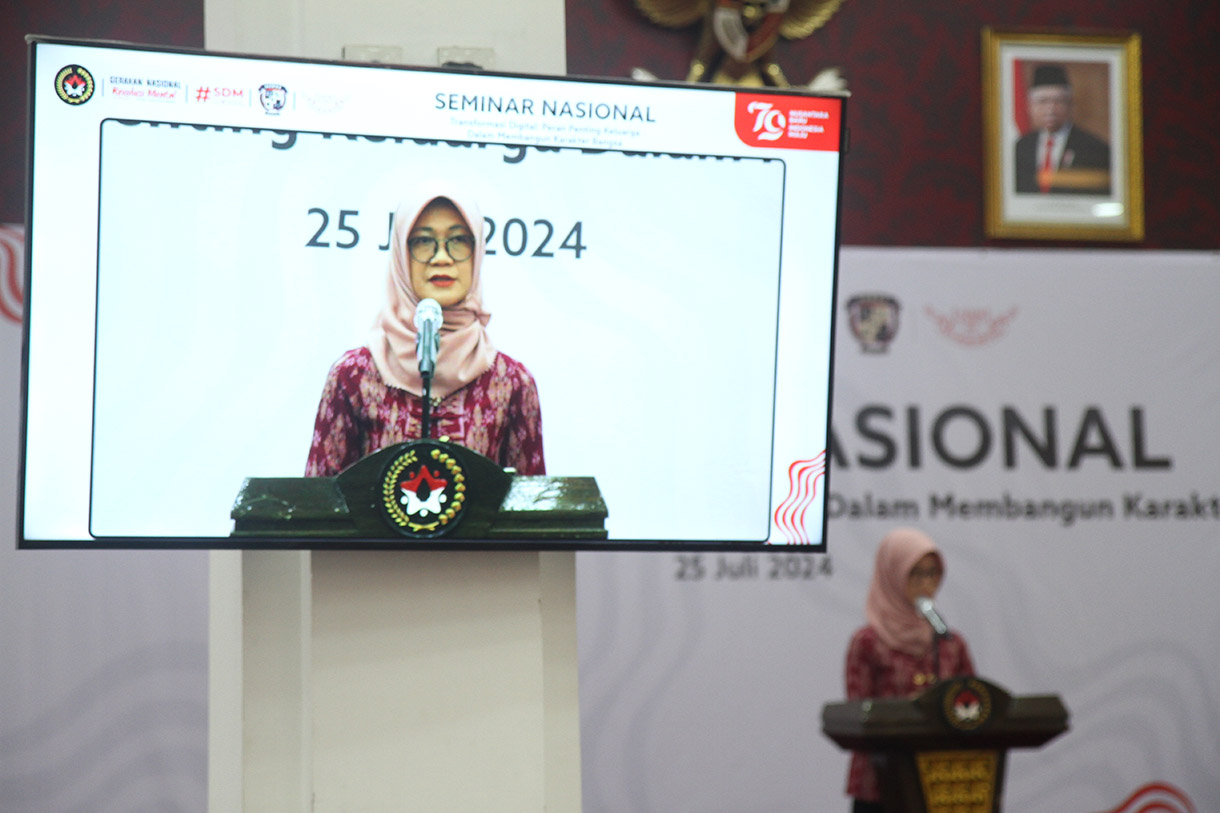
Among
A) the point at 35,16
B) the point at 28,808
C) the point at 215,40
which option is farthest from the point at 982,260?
the point at 28,808

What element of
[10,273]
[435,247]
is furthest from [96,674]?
[435,247]

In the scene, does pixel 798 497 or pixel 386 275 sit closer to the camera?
pixel 386 275

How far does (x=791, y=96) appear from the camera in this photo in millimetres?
2041

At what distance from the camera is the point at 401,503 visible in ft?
5.96

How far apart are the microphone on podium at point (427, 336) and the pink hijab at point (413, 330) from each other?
46 mm

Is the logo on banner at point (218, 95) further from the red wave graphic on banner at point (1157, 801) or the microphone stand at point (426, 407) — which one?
the red wave graphic on banner at point (1157, 801)

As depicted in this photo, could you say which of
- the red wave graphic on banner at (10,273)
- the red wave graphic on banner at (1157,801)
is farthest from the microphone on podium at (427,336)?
the red wave graphic on banner at (1157,801)

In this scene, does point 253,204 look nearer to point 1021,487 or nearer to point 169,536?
point 169,536

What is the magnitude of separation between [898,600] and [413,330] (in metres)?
1.94

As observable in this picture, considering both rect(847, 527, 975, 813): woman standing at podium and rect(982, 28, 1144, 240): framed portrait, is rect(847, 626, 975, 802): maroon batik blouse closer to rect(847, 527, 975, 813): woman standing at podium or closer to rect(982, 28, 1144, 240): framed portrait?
rect(847, 527, 975, 813): woman standing at podium

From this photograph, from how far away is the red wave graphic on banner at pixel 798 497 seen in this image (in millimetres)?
2016

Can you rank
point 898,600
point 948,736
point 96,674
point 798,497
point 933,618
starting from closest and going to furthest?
1. point 798,497
2. point 948,736
3. point 933,618
4. point 898,600
5. point 96,674

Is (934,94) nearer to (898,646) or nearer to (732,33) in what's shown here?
(732,33)

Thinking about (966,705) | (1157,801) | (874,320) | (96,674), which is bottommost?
(1157,801)
